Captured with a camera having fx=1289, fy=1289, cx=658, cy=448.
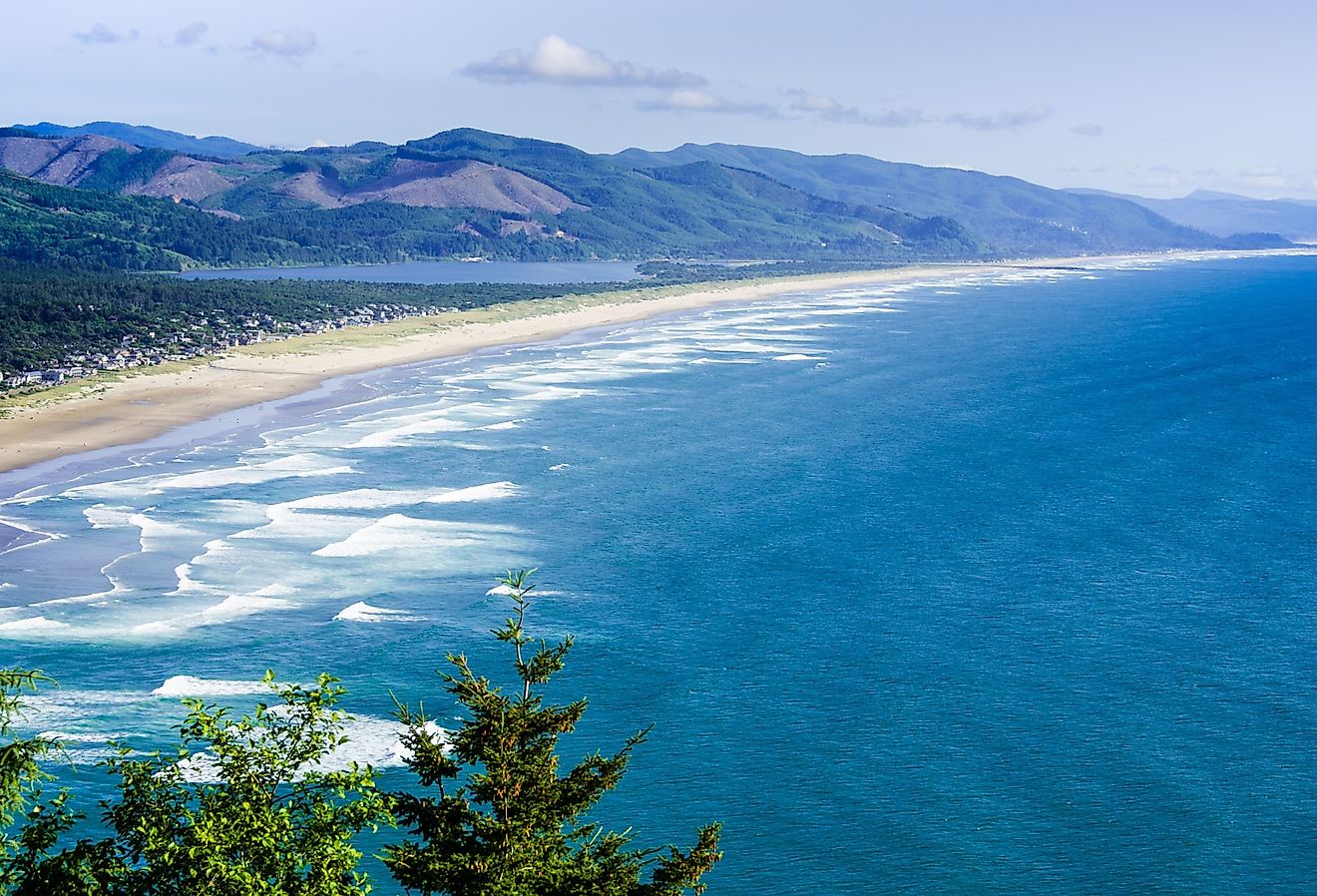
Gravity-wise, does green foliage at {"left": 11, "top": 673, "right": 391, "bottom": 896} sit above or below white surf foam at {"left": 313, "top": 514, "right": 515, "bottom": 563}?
above

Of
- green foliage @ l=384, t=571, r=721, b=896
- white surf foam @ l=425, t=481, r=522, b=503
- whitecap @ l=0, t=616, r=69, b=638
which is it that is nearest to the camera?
green foliage @ l=384, t=571, r=721, b=896

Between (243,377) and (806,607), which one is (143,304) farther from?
(806,607)

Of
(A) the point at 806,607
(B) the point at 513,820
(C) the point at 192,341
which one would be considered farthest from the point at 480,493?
(C) the point at 192,341

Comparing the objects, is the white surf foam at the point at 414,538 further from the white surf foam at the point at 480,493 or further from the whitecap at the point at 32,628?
the whitecap at the point at 32,628

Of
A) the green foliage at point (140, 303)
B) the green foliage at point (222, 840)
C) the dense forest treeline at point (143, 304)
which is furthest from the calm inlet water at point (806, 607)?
the dense forest treeline at point (143, 304)

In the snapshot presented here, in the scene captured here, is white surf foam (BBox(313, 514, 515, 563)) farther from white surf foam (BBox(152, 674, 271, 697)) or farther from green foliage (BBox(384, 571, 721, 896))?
green foliage (BBox(384, 571, 721, 896))

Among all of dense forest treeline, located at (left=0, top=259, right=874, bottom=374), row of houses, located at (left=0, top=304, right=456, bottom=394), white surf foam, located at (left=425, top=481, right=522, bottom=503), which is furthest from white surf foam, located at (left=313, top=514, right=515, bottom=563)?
dense forest treeline, located at (left=0, top=259, right=874, bottom=374)

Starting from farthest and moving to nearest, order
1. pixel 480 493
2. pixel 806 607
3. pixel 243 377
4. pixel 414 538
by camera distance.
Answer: pixel 243 377, pixel 480 493, pixel 414 538, pixel 806 607
